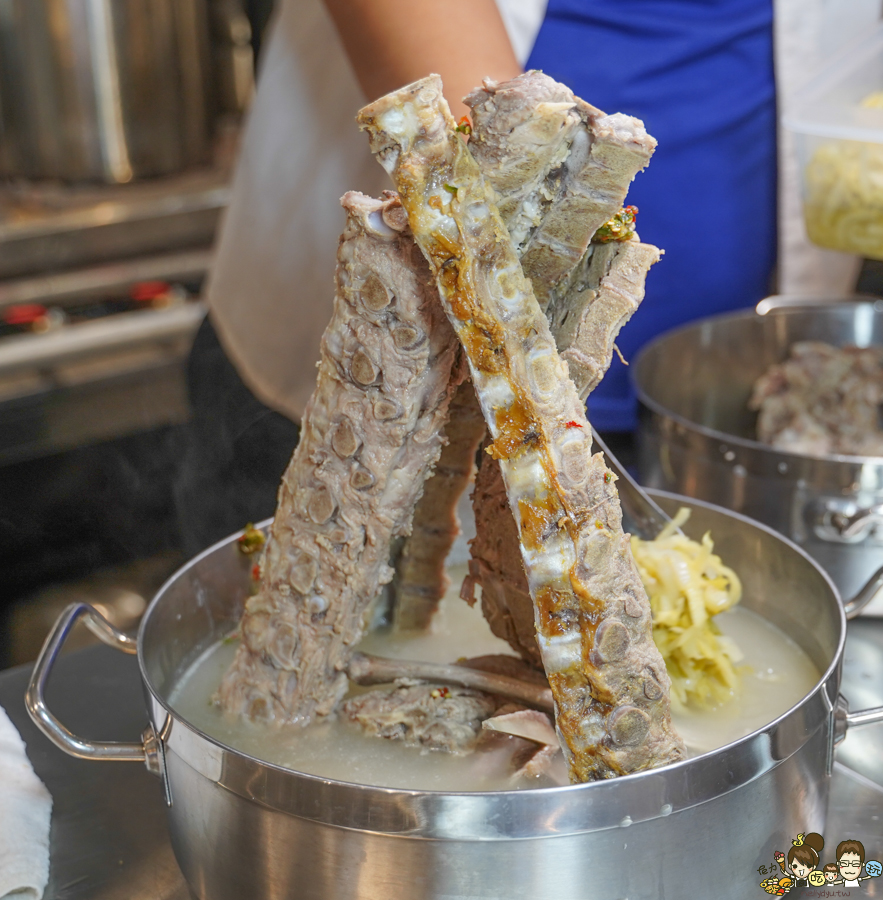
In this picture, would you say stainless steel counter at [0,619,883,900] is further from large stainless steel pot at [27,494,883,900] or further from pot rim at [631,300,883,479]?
→ pot rim at [631,300,883,479]

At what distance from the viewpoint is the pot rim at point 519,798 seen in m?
0.64

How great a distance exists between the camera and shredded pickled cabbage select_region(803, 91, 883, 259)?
1423 millimetres

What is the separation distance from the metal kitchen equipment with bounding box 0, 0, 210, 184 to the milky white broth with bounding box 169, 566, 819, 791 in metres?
2.06

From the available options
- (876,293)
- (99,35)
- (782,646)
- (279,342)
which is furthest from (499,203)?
(99,35)

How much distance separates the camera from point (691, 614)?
39.6 inches

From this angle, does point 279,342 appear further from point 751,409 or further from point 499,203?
point 499,203

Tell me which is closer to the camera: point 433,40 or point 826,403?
point 433,40

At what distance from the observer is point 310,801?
677mm

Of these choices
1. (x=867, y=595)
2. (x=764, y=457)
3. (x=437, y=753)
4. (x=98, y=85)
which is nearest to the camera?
(x=437, y=753)

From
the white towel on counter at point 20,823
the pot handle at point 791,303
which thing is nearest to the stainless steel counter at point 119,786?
the white towel on counter at point 20,823

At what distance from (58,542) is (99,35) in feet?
4.30

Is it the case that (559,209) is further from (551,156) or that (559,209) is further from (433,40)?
(433,40)

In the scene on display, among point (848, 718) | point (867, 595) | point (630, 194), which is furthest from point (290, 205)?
point (848, 718)

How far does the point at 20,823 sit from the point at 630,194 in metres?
1.28
